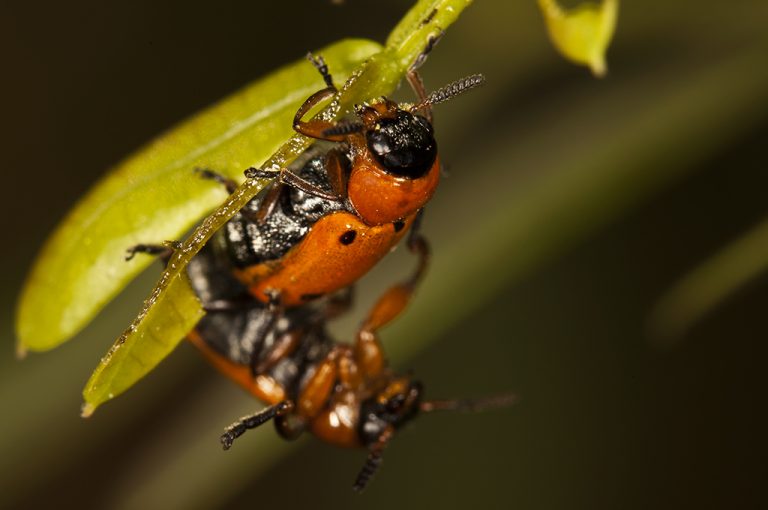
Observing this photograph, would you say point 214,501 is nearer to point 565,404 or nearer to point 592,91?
point 565,404

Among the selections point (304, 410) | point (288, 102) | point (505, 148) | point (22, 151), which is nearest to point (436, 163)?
point (288, 102)

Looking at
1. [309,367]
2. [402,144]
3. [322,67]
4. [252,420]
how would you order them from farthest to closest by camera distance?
[309,367] < [252,420] < [402,144] < [322,67]

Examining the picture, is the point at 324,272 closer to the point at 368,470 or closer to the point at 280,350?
the point at 280,350

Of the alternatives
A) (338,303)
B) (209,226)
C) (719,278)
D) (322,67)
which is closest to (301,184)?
(322,67)

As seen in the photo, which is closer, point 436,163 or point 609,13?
point 609,13

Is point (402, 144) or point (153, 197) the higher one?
point (153, 197)

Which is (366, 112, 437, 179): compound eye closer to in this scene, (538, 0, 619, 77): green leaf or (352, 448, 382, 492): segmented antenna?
(538, 0, 619, 77): green leaf

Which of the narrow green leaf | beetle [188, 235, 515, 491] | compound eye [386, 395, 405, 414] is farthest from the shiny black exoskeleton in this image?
the narrow green leaf
